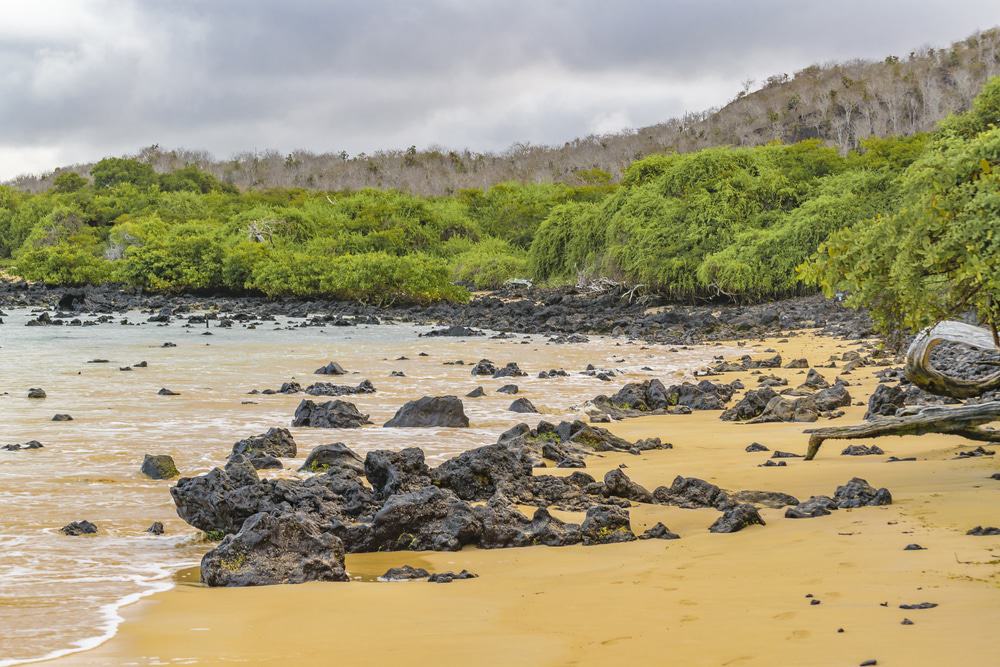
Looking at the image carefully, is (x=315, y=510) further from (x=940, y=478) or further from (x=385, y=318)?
(x=385, y=318)

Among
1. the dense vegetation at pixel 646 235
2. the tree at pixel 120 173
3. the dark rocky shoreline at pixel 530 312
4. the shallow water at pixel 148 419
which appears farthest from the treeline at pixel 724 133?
the shallow water at pixel 148 419

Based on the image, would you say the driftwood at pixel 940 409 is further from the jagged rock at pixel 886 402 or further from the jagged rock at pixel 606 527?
the jagged rock at pixel 886 402

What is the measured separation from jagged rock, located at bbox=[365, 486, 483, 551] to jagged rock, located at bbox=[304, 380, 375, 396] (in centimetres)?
1000

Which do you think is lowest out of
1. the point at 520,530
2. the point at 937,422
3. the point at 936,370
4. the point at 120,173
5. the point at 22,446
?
the point at 520,530

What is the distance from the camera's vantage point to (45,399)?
16.8 metres

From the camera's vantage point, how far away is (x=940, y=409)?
8.02 meters

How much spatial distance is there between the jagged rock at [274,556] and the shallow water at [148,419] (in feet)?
1.43

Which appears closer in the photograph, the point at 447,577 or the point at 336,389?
the point at 447,577

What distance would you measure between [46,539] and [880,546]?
18.7ft

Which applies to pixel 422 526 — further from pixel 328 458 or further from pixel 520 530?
pixel 328 458

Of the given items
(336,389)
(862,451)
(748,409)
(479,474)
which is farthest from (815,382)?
(479,474)

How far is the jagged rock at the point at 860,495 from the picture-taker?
24.3ft

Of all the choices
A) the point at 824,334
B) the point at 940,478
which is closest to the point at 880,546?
the point at 940,478

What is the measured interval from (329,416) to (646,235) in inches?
1227
